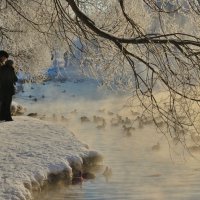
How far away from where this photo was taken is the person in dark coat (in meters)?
14.9

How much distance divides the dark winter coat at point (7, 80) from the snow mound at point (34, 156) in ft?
2.71

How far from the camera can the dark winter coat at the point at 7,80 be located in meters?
14.9

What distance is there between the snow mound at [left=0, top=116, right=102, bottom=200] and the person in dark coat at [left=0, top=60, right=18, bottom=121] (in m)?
0.55

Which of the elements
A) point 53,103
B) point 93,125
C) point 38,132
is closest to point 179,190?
point 38,132

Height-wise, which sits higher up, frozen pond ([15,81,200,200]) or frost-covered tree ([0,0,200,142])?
frost-covered tree ([0,0,200,142])

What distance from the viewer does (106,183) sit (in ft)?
36.2

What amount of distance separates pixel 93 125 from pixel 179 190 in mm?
12314

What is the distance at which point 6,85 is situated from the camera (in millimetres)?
15172

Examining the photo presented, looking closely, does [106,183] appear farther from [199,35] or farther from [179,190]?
[199,35]

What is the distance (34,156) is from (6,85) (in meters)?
4.31

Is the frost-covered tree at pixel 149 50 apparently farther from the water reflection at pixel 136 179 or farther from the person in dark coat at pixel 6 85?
the person in dark coat at pixel 6 85

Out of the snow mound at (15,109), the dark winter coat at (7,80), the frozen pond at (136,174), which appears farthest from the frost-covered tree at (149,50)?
the snow mound at (15,109)

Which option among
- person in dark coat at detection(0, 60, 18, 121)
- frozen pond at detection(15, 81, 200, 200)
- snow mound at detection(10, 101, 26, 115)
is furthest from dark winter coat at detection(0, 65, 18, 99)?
snow mound at detection(10, 101, 26, 115)

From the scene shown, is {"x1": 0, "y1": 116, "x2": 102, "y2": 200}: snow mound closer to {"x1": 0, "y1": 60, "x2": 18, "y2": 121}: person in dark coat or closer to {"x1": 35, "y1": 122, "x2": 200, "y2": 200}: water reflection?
{"x1": 35, "y1": 122, "x2": 200, "y2": 200}: water reflection
